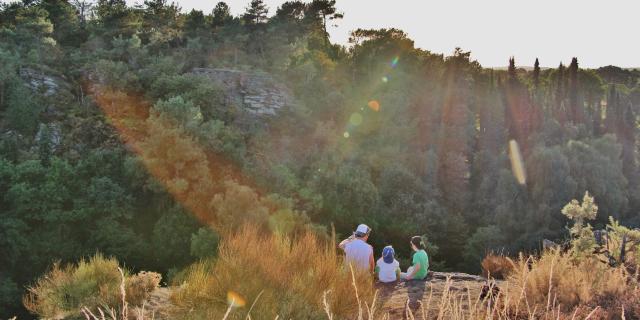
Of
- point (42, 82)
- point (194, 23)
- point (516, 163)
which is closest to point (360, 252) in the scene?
point (42, 82)

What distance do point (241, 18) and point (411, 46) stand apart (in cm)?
1691

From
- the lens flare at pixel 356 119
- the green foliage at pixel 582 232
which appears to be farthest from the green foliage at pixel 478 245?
the green foliage at pixel 582 232

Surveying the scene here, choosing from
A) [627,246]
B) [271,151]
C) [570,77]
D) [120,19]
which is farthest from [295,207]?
[570,77]

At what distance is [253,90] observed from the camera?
35.3 metres

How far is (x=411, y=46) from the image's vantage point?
47438 millimetres

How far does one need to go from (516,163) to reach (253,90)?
20.3 meters

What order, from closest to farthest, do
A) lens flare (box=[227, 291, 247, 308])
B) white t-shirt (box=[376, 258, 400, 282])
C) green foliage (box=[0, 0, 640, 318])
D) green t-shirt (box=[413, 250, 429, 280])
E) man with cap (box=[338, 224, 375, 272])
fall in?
lens flare (box=[227, 291, 247, 308])
man with cap (box=[338, 224, 375, 272])
white t-shirt (box=[376, 258, 400, 282])
green t-shirt (box=[413, 250, 429, 280])
green foliage (box=[0, 0, 640, 318])

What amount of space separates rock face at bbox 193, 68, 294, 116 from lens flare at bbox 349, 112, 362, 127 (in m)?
4.89

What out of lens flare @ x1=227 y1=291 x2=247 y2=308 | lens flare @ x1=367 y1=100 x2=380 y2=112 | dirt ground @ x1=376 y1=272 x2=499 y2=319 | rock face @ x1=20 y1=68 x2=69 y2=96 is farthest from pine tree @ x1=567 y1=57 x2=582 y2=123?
lens flare @ x1=227 y1=291 x2=247 y2=308

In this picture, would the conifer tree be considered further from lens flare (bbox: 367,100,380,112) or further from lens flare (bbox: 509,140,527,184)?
lens flare (bbox: 367,100,380,112)

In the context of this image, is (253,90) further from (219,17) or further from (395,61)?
(395,61)

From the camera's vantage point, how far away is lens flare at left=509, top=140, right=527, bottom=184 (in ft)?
110

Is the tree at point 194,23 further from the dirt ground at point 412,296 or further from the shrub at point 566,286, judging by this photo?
the shrub at point 566,286

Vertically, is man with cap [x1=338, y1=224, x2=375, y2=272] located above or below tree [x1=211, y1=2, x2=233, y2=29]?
below
